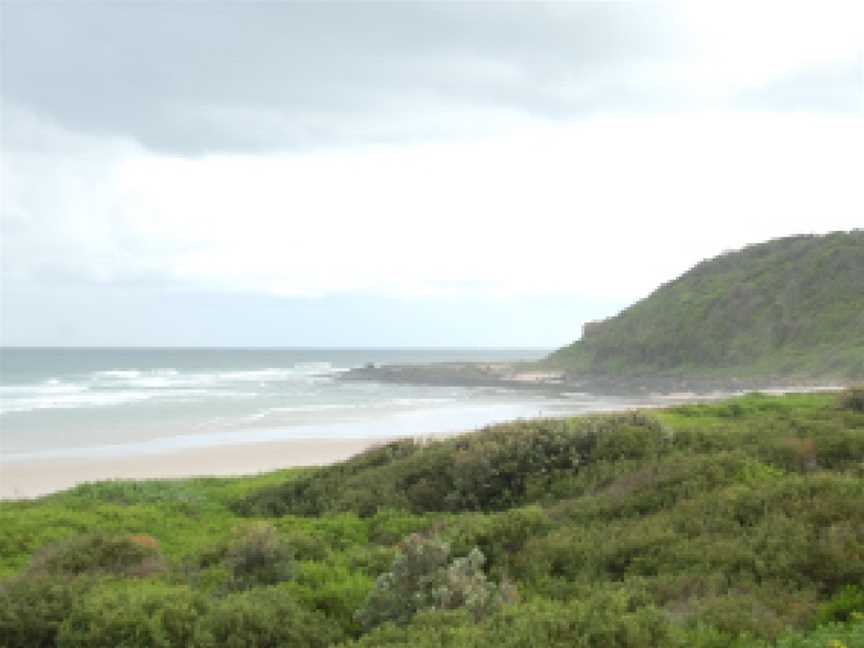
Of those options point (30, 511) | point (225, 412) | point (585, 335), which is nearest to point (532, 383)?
point (585, 335)

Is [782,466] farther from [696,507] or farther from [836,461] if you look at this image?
[696,507]

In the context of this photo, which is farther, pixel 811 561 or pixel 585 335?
pixel 585 335

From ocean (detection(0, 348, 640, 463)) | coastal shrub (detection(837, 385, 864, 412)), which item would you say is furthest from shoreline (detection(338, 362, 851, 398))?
coastal shrub (detection(837, 385, 864, 412))

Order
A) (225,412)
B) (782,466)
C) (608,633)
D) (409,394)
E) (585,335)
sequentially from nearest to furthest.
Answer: (608,633) < (782,466) < (225,412) < (409,394) < (585,335)

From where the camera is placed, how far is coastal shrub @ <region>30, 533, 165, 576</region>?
30.2ft

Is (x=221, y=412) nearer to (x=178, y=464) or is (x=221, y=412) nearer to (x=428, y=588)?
(x=178, y=464)

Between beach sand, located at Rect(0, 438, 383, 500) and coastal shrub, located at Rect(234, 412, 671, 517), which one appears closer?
coastal shrub, located at Rect(234, 412, 671, 517)

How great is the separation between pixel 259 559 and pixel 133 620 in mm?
2202

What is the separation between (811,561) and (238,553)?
6.06 metres

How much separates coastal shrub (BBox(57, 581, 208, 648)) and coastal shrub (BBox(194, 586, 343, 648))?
17 cm

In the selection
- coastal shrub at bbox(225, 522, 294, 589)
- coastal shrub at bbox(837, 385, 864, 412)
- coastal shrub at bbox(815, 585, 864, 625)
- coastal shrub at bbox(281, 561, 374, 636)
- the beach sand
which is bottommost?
the beach sand

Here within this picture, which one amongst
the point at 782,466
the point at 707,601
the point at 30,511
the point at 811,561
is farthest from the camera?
the point at 30,511

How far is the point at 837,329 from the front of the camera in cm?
7762

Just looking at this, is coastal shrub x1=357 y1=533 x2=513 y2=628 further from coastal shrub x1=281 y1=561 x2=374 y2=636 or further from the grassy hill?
the grassy hill
